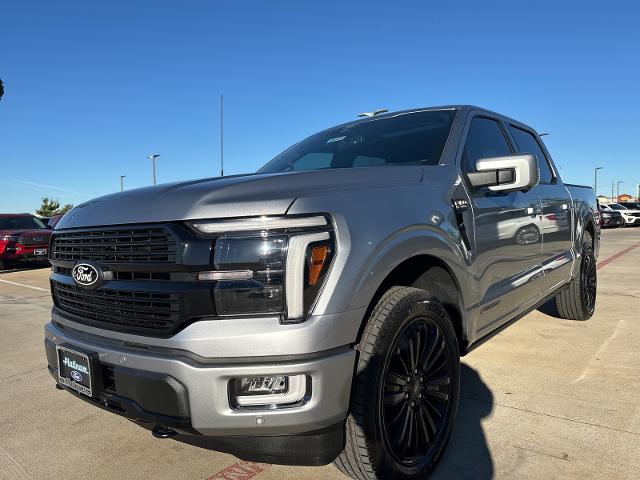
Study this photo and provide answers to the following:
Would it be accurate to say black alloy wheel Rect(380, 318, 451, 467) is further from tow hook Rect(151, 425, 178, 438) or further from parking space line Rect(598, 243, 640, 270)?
parking space line Rect(598, 243, 640, 270)

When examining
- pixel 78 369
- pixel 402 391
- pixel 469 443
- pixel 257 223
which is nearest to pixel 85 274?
pixel 78 369

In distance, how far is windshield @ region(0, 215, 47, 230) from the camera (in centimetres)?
1366

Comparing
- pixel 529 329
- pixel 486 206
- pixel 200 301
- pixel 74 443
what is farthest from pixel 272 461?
pixel 529 329

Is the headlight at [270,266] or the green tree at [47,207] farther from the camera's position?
the green tree at [47,207]

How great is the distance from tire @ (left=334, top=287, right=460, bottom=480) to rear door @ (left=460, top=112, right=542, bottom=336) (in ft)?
1.85

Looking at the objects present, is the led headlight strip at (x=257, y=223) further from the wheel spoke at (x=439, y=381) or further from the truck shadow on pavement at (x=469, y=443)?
the truck shadow on pavement at (x=469, y=443)

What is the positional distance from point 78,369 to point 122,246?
599 millimetres

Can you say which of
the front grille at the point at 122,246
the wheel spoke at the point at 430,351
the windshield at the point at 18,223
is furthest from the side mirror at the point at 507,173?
the windshield at the point at 18,223

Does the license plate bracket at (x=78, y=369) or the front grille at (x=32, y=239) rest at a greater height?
the front grille at (x=32, y=239)

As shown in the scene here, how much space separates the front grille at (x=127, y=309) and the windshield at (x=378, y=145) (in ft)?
4.68

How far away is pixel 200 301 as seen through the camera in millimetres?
1812

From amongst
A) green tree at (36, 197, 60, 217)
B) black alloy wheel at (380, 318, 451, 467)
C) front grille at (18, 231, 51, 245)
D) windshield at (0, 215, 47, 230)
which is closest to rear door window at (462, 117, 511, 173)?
black alloy wheel at (380, 318, 451, 467)

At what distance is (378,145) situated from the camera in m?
3.20

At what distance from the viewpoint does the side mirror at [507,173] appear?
105 inches
